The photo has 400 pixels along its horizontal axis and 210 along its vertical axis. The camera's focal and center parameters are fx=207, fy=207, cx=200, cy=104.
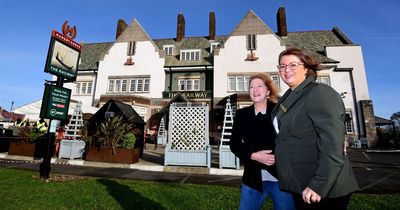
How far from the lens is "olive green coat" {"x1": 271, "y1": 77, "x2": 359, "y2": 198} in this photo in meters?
1.38

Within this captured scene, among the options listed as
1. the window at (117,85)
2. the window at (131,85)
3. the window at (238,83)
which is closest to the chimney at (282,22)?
the window at (238,83)

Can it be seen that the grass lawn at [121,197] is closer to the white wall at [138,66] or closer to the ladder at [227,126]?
the ladder at [227,126]

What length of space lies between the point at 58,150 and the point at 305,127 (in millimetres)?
12626

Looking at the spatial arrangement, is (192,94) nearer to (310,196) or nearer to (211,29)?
(211,29)

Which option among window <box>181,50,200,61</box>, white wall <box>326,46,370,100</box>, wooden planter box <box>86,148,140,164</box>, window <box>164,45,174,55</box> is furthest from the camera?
window <box>164,45,174,55</box>

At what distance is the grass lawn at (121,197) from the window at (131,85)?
1849 cm

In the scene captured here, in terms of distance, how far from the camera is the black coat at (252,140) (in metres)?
2.24

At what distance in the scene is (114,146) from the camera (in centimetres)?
917

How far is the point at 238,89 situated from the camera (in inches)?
886

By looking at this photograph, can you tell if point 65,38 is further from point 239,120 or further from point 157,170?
point 239,120

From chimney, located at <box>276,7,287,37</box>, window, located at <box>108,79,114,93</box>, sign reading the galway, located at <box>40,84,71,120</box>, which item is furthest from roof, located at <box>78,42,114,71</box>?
chimney, located at <box>276,7,287,37</box>

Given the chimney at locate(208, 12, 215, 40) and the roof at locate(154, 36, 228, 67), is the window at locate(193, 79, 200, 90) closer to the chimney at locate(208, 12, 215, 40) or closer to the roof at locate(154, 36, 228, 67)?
the roof at locate(154, 36, 228, 67)

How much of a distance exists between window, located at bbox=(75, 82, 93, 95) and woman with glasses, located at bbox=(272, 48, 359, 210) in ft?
89.4

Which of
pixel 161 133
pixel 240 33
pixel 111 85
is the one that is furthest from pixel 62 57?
pixel 240 33
